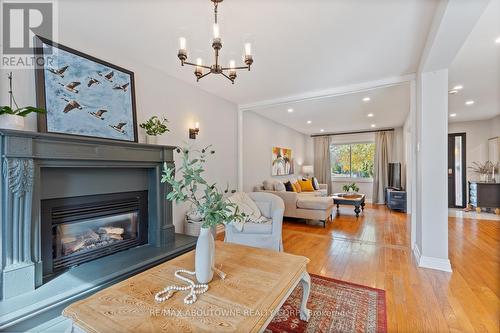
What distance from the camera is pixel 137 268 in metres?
2.14

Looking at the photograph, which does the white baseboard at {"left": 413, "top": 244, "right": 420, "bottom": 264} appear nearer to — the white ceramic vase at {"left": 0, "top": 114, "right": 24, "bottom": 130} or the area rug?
the area rug

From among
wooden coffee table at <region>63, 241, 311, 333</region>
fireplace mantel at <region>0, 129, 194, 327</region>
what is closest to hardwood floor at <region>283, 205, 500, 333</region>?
wooden coffee table at <region>63, 241, 311, 333</region>

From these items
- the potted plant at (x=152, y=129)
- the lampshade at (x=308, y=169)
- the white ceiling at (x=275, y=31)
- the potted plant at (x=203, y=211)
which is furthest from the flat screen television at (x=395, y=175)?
the potted plant at (x=203, y=211)

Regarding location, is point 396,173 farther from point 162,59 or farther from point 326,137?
point 162,59

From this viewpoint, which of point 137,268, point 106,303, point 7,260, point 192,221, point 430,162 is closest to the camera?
point 106,303

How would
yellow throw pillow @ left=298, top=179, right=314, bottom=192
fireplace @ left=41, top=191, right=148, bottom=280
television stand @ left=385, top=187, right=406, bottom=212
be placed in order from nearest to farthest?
fireplace @ left=41, top=191, right=148, bottom=280 < television stand @ left=385, top=187, right=406, bottom=212 < yellow throw pillow @ left=298, top=179, right=314, bottom=192

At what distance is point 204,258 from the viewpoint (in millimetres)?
1345

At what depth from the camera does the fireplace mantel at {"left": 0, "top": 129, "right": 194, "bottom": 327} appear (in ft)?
5.29

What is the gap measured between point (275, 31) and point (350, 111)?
3672mm

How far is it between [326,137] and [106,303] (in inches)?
323

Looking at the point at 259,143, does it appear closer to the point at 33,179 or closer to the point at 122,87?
the point at 122,87

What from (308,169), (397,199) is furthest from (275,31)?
(308,169)

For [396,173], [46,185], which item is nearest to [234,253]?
[46,185]

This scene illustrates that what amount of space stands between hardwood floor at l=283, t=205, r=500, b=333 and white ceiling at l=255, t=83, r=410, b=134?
248cm
